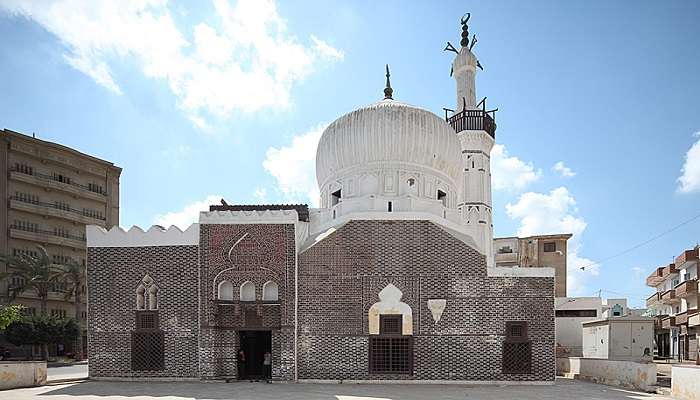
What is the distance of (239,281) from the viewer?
21141 mm

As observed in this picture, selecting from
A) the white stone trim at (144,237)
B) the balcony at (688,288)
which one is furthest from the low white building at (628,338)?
the white stone trim at (144,237)

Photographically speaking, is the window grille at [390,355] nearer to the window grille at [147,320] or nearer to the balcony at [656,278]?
the window grille at [147,320]

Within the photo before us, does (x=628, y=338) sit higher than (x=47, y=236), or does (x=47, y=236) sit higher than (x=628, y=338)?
(x=47, y=236)

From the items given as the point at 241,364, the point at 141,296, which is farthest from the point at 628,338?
the point at 141,296

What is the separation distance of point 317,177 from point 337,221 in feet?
14.3

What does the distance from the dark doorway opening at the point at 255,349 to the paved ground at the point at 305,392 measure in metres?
2.31

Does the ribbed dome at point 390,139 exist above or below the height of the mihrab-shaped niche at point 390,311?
above

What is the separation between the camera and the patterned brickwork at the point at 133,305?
69.0ft

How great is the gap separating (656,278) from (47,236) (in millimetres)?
49230

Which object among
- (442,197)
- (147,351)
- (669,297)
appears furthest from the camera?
(669,297)

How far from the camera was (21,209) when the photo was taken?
48.5m

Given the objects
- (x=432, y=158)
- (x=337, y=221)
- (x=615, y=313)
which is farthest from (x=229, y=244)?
(x=615, y=313)

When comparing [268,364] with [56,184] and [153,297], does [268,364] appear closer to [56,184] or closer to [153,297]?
[153,297]

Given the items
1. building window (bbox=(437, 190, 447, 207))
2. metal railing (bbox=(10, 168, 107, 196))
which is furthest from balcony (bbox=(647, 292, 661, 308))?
metal railing (bbox=(10, 168, 107, 196))
